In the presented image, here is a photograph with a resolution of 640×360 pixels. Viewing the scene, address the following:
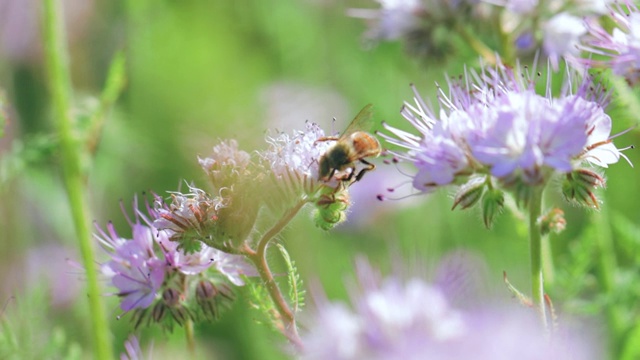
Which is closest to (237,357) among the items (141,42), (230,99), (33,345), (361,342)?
(230,99)

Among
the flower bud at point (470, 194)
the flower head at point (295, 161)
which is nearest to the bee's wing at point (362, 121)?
the flower head at point (295, 161)

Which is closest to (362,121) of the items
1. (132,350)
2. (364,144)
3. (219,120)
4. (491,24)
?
(364,144)

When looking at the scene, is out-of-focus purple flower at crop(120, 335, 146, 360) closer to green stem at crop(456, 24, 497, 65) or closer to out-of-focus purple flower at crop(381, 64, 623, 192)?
out-of-focus purple flower at crop(381, 64, 623, 192)

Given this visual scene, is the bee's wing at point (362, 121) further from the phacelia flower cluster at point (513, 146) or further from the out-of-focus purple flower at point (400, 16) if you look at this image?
the out-of-focus purple flower at point (400, 16)

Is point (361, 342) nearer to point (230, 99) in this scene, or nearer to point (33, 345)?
point (33, 345)

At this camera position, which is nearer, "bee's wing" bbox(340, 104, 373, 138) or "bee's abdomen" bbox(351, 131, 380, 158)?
A: "bee's abdomen" bbox(351, 131, 380, 158)

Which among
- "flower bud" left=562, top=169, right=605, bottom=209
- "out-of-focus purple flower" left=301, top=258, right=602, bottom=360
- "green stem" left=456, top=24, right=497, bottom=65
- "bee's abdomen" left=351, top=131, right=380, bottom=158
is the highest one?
"green stem" left=456, top=24, right=497, bottom=65

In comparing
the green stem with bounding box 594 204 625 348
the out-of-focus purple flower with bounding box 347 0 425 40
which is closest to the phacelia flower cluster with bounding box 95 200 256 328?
the green stem with bounding box 594 204 625 348
